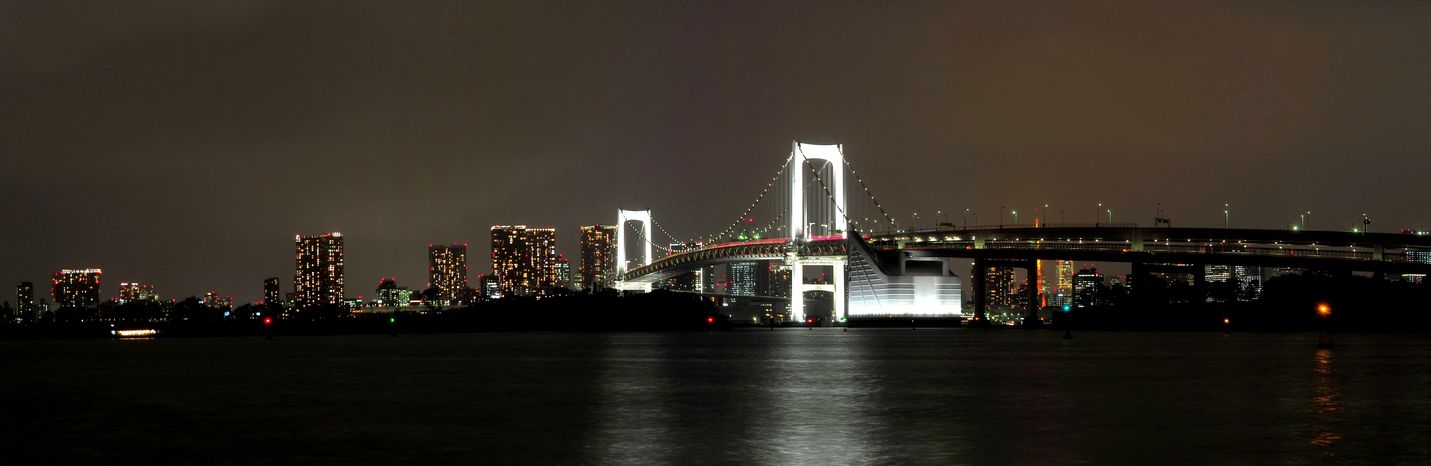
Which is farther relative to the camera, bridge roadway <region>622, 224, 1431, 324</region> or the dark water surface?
bridge roadway <region>622, 224, 1431, 324</region>

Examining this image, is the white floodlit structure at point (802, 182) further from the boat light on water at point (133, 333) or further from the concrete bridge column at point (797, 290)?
the boat light on water at point (133, 333)

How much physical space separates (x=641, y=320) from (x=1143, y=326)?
3720cm

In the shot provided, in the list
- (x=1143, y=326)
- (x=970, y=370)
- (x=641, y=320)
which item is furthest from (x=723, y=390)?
(x=641, y=320)

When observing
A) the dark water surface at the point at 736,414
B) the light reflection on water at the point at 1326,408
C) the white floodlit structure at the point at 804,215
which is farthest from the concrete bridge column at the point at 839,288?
the light reflection on water at the point at 1326,408

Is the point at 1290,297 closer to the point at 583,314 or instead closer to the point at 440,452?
the point at 583,314

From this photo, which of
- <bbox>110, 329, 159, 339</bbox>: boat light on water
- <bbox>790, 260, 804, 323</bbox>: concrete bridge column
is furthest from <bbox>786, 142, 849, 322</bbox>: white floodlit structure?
<bbox>110, 329, 159, 339</bbox>: boat light on water

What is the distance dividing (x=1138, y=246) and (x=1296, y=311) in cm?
1618

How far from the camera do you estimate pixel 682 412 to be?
21.4 meters

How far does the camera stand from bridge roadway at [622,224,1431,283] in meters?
99.6

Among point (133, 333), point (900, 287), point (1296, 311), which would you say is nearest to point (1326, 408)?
point (1296, 311)

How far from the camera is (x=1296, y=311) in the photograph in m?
94.8

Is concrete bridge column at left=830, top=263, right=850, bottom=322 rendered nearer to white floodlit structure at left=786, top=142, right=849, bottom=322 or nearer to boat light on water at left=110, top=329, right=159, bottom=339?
white floodlit structure at left=786, top=142, right=849, bottom=322

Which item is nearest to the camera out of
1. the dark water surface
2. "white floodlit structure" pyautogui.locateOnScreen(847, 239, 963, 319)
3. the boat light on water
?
the dark water surface

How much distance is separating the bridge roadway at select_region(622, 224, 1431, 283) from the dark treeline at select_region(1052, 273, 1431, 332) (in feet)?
7.30
